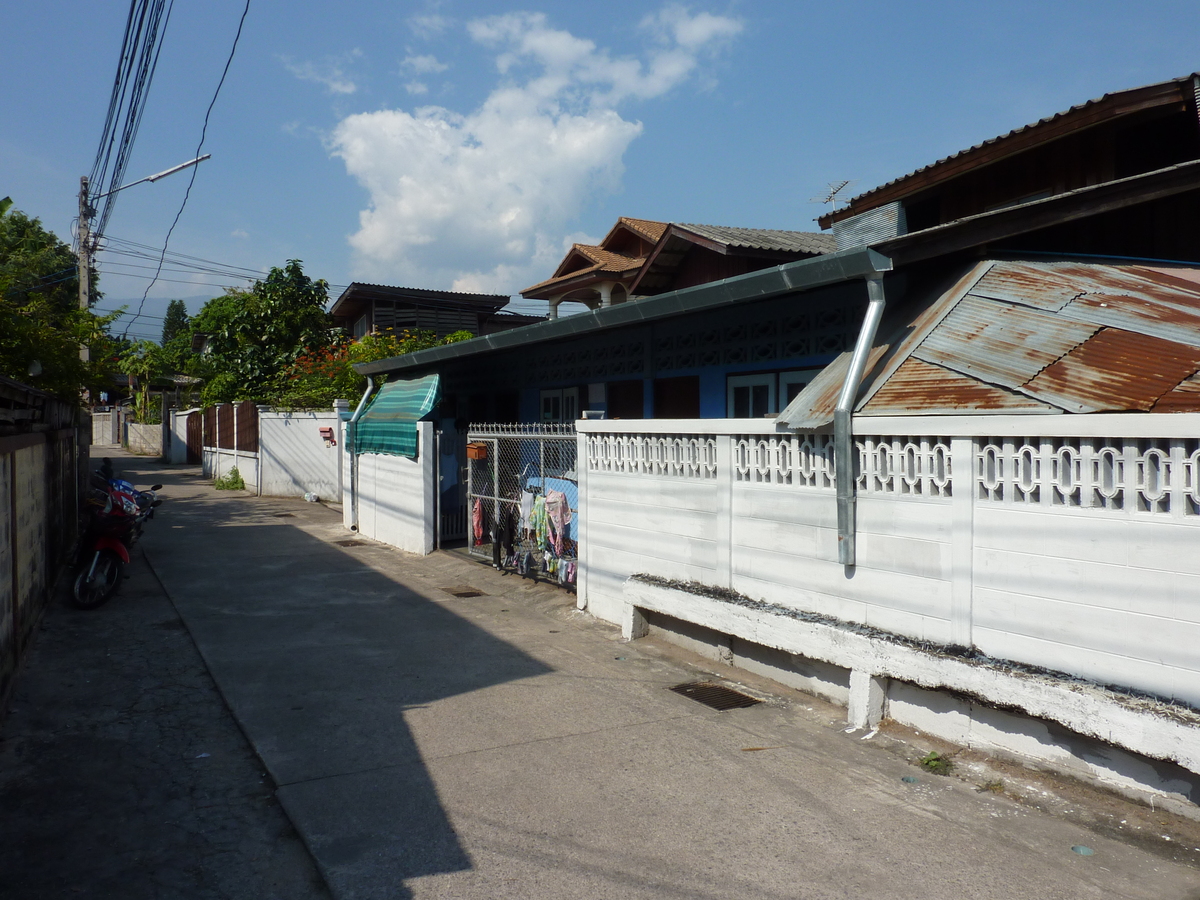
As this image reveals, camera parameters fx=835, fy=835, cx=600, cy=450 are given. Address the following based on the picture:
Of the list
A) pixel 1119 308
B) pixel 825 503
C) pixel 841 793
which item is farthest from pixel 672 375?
pixel 841 793

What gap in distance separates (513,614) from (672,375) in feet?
11.2

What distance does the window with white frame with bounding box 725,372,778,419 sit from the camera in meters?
8.59

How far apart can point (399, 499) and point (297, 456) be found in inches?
328

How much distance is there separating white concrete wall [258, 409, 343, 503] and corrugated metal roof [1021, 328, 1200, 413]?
54.3 feet

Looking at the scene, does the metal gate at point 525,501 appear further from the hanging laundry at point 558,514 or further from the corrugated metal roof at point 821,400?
the corrugated metal roof at point 821,400

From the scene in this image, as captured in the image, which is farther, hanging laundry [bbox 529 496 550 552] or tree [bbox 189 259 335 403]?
tree [bbox 189 259 335 403]

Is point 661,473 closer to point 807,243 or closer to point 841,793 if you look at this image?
point 841,793

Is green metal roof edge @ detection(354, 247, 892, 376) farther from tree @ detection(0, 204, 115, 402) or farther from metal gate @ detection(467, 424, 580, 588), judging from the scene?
tree @ detection(0, 204, 115, 402)

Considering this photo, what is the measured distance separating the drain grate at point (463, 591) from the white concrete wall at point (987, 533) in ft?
11.1

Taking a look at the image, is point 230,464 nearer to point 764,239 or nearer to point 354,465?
point 354,465

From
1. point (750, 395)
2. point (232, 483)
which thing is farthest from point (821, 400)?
point (232, 483)

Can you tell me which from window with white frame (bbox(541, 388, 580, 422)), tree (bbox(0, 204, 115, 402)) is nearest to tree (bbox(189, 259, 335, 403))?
tree (bbox(0, 204, 115, 402))

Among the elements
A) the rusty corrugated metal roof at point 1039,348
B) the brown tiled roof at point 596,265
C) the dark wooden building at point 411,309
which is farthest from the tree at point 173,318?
the rusty corrugated metal roof at point 1039,348

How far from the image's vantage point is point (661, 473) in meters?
7.38
